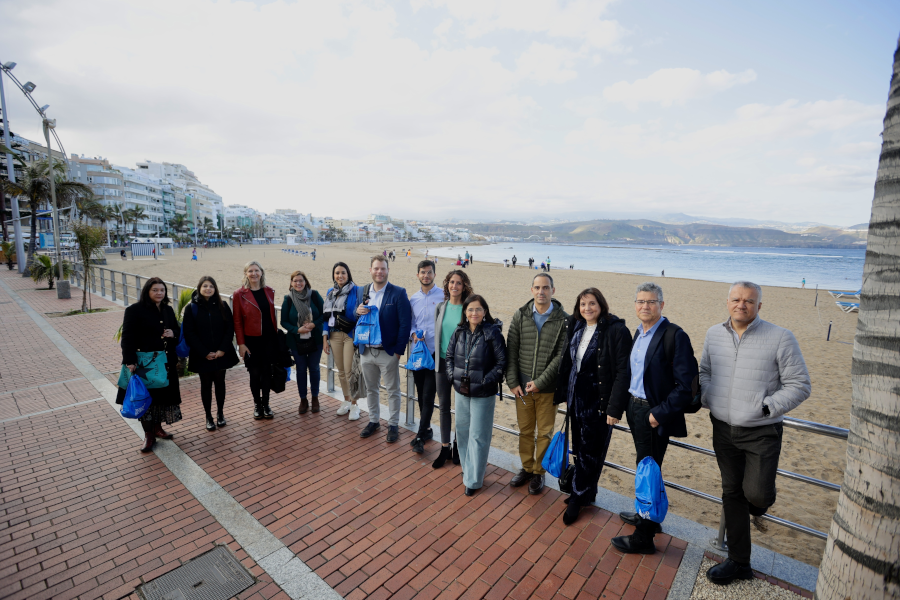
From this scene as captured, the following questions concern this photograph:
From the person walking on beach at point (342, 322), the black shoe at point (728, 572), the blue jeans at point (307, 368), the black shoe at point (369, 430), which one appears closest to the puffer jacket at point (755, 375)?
the black shoe at point (728, 572)

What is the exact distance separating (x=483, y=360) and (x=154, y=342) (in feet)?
11.2

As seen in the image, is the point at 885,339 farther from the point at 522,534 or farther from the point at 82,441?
the point at 82,441

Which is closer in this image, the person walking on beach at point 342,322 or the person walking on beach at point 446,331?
the person walking on beach at point 446,331

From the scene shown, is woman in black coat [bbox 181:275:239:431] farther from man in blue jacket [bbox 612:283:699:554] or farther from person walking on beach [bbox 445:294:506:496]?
man in blue jacket [bbox 612:283:699:554]

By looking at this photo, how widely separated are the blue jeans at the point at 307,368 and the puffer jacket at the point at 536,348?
280 centimetres

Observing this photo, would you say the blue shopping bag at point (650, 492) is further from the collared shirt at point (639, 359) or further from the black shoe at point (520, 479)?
the black shoe at point (520, 479)

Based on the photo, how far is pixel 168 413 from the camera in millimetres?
4527

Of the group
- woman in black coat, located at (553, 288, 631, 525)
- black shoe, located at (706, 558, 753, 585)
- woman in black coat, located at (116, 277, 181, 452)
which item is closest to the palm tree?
woman in black coat, located at (116, 277, 181, 452)

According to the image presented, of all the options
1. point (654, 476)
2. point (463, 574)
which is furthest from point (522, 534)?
point (654, 476)

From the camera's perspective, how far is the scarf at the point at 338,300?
16.0ft

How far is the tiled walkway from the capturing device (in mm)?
2752

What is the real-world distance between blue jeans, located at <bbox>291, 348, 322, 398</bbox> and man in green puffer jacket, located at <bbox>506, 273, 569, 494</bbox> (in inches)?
110

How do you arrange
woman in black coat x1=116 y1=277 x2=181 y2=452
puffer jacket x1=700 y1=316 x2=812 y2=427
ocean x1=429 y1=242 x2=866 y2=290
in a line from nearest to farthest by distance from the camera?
puffer jacket x1=700 y1=316 x2=812 y2=427 < woman in black coat x1=116 y1=277 x2=181 y2=452 < ocean x1=429 y1=242 x2=866 y2=290

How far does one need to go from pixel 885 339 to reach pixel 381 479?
361 cm
